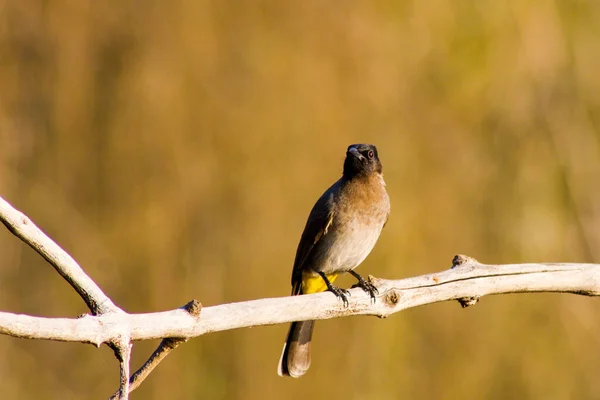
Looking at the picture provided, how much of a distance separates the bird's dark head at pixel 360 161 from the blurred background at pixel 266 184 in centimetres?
144

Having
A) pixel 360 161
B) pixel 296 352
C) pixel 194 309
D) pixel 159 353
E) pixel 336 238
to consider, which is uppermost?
pixel 360 161

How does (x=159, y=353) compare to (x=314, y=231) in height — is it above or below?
below

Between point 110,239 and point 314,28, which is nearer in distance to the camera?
point 110,239

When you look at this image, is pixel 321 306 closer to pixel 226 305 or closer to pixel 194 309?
pixel 226 305

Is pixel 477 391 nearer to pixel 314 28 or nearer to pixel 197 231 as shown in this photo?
pixel 197 231

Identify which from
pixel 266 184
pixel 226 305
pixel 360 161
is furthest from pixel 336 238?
pixel 226 305

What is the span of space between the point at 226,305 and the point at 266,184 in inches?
162

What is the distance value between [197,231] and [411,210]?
1.92 meters

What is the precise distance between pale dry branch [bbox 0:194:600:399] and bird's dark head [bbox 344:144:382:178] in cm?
→ 174

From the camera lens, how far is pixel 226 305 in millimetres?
3480

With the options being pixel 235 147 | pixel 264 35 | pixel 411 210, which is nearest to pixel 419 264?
pixel 411 210

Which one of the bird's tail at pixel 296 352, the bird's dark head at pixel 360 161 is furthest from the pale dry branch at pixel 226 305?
the bird's dark head at pixel 360 161

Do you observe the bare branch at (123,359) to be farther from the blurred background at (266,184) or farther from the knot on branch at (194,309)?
the blurred background at (266,184)

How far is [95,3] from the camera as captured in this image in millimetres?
7637
